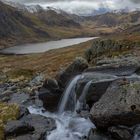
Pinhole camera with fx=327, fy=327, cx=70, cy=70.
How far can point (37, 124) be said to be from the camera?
32.5 meters

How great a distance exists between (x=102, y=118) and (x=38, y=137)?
6.02 m

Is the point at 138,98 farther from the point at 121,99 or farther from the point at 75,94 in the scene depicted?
the point at 75,94

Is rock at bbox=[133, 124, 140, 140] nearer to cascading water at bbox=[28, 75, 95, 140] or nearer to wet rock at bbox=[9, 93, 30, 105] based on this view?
cascading water at bbox=[28, 75, 95, 140]

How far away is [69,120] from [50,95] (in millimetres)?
8108

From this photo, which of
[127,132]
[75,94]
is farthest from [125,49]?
[127,132]

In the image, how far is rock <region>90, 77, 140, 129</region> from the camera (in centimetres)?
2633

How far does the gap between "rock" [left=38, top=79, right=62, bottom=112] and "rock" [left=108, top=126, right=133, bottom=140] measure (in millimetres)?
13338

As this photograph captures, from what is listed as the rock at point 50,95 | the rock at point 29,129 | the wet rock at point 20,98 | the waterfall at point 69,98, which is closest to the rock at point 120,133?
the rock at point 29,129

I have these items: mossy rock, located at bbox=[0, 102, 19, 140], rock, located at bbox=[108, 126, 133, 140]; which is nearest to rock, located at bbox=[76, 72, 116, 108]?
rock, located at bbox=[108, 126, 133, 140]

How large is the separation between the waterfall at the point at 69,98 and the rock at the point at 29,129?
173 inches

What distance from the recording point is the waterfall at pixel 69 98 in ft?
121

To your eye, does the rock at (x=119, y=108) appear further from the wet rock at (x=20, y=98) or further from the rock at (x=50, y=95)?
the wet rock at (x=20, y=98)

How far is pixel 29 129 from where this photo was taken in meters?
30.3

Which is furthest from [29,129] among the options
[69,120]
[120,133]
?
[120,133]
